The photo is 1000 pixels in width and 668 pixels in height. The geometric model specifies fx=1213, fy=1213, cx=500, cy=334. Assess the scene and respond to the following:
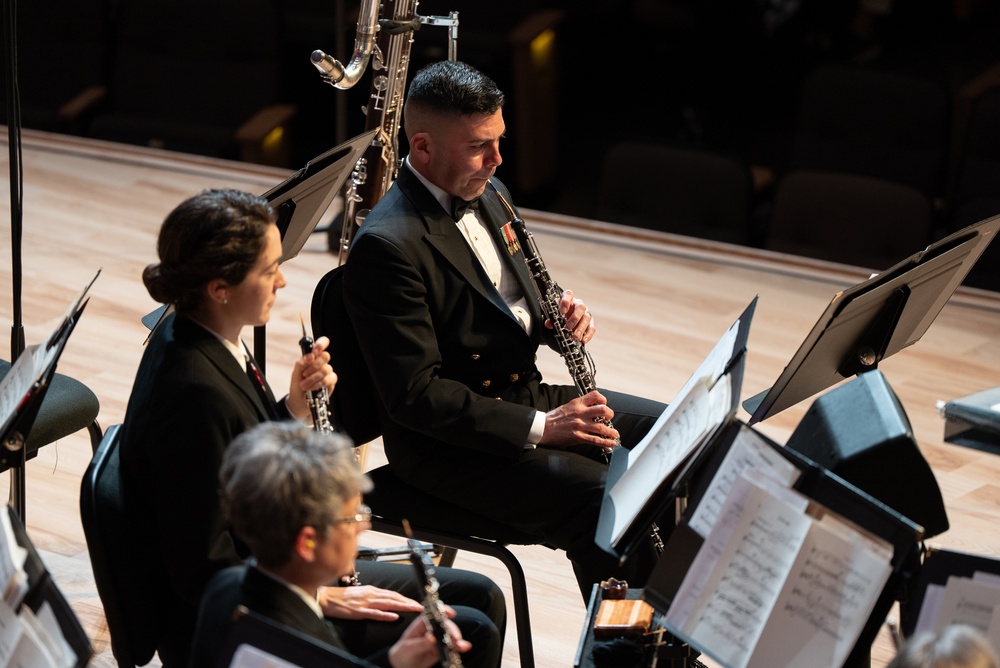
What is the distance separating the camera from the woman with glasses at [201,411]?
162 centimetres

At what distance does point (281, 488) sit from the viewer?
4.48 ft

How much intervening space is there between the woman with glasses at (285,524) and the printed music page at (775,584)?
32 cm

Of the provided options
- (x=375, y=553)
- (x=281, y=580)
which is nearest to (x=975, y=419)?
(x=375, y=553)

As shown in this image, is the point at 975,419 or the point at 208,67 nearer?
the point at 975,419

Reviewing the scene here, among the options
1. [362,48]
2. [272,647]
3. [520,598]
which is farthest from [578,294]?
[272,647]

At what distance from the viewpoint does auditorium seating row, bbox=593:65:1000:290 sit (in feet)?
14.9

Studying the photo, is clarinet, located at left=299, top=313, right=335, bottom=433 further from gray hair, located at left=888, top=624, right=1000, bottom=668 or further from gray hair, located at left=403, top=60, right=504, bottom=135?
gray hair, located at left=888, top=624, right=1000, bottom=668

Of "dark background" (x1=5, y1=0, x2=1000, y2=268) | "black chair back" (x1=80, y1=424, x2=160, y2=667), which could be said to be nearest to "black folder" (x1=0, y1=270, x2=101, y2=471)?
"black chair back" (x1=80, y1=424, x2=160, y2=667)

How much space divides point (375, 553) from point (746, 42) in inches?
196

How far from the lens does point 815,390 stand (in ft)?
7.18

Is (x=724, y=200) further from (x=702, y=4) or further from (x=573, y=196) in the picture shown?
(x=702, y=4)

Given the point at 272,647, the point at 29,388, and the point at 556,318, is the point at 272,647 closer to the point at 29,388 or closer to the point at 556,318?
the point at 29,388

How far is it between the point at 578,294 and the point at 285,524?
8.37 ft

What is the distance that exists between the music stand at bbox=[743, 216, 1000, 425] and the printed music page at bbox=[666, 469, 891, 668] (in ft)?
1.51
